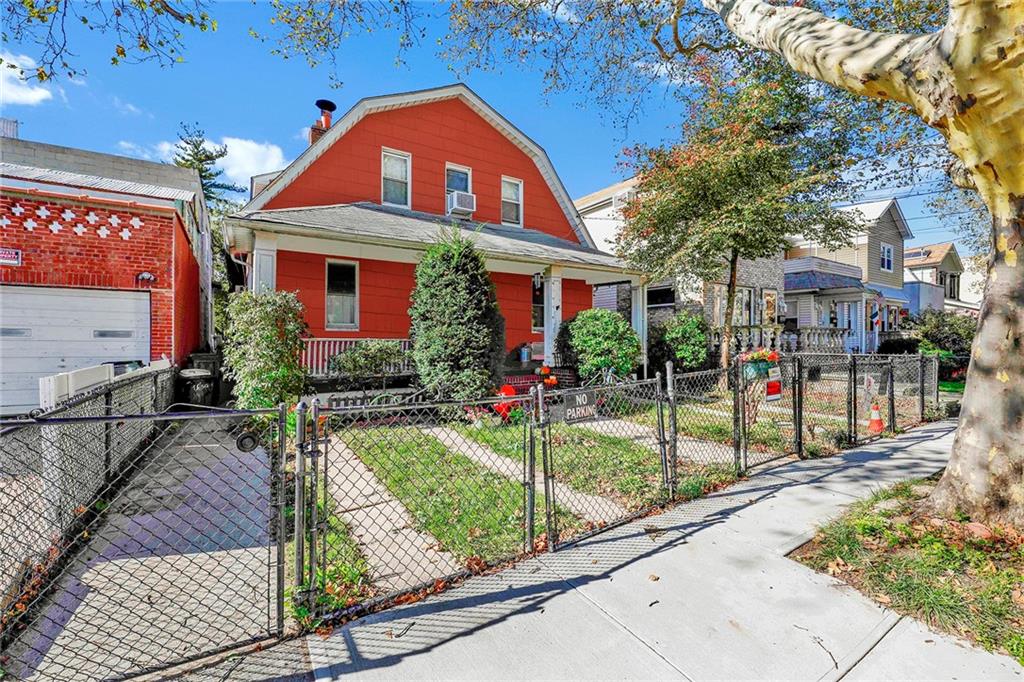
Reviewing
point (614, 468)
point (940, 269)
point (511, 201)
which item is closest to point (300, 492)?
point (614, 468)

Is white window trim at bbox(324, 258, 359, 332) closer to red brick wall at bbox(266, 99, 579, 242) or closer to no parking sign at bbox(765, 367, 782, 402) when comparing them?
red brick wall at bbox(266, 99, 579, 242)

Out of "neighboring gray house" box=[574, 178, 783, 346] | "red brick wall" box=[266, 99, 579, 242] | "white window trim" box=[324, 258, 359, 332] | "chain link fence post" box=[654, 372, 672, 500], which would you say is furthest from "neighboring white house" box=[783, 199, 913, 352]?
"chain link fence post" box=[654, 372, 672, 500]

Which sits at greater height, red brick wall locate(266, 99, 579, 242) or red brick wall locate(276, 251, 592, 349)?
red brick wall locate(266, 99, 579, 242)

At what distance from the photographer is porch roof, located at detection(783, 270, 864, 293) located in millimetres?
20422

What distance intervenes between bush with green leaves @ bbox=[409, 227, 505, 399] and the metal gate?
3.59 meters

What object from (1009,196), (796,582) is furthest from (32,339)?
(1009,196)

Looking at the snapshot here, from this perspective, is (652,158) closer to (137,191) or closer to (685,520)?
(685,520)

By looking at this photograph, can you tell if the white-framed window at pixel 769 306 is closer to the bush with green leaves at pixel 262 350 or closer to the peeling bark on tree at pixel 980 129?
the peeling bark on tree at pixel 980 129

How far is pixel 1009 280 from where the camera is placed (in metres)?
3.83

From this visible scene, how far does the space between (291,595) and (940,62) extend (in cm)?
537

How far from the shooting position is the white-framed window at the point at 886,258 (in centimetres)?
2549

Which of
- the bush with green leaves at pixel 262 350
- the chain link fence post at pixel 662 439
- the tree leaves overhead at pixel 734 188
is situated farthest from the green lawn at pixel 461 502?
the tree leaves overhead at pixel 734 188

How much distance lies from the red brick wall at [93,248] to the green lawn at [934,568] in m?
9.99

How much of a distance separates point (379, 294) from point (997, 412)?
10.9 metres
